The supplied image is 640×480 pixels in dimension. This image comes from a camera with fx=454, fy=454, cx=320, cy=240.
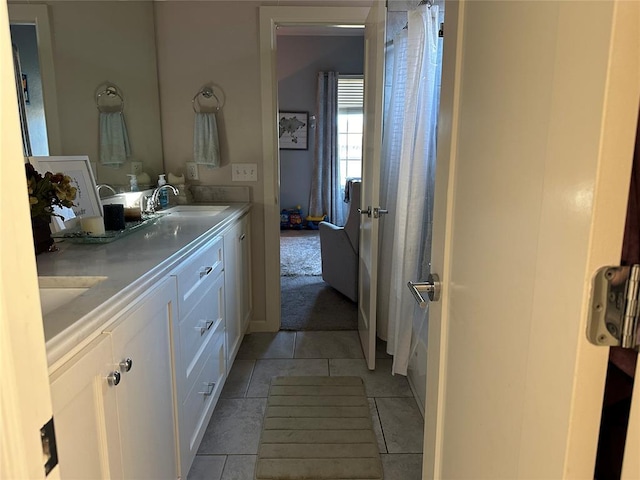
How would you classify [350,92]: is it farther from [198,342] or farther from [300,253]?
[198,342]

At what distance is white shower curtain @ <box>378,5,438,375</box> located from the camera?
2143 mm

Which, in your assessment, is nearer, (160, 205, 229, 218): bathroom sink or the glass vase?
the glass vase

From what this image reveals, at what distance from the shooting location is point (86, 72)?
207cm

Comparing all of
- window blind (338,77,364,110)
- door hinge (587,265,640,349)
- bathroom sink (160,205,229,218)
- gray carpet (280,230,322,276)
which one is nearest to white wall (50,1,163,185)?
bathroom sink (160,205,229,218)

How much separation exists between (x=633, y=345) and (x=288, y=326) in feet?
9.40

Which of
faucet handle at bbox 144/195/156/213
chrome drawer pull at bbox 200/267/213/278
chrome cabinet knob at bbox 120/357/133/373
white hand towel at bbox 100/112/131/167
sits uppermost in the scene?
white hand towel at bbox 100/112/131/167

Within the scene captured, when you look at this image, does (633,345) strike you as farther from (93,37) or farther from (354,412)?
(93,37)

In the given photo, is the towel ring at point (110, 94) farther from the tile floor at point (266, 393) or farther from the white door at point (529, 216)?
the white door at point (529, 216)

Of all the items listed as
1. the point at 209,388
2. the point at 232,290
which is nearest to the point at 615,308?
the point at 209,388

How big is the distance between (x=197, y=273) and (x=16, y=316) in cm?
128

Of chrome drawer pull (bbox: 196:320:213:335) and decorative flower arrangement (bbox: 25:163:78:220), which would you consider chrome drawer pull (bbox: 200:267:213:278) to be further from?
decorative flower arrangement (bbox: 25:163:78:220)

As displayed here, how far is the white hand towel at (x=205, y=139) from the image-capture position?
286 centimetres

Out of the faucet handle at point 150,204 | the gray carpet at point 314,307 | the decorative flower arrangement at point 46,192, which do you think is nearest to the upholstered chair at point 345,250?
the gray carpet at point 314,307

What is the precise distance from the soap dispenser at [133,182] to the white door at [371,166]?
1282mm
